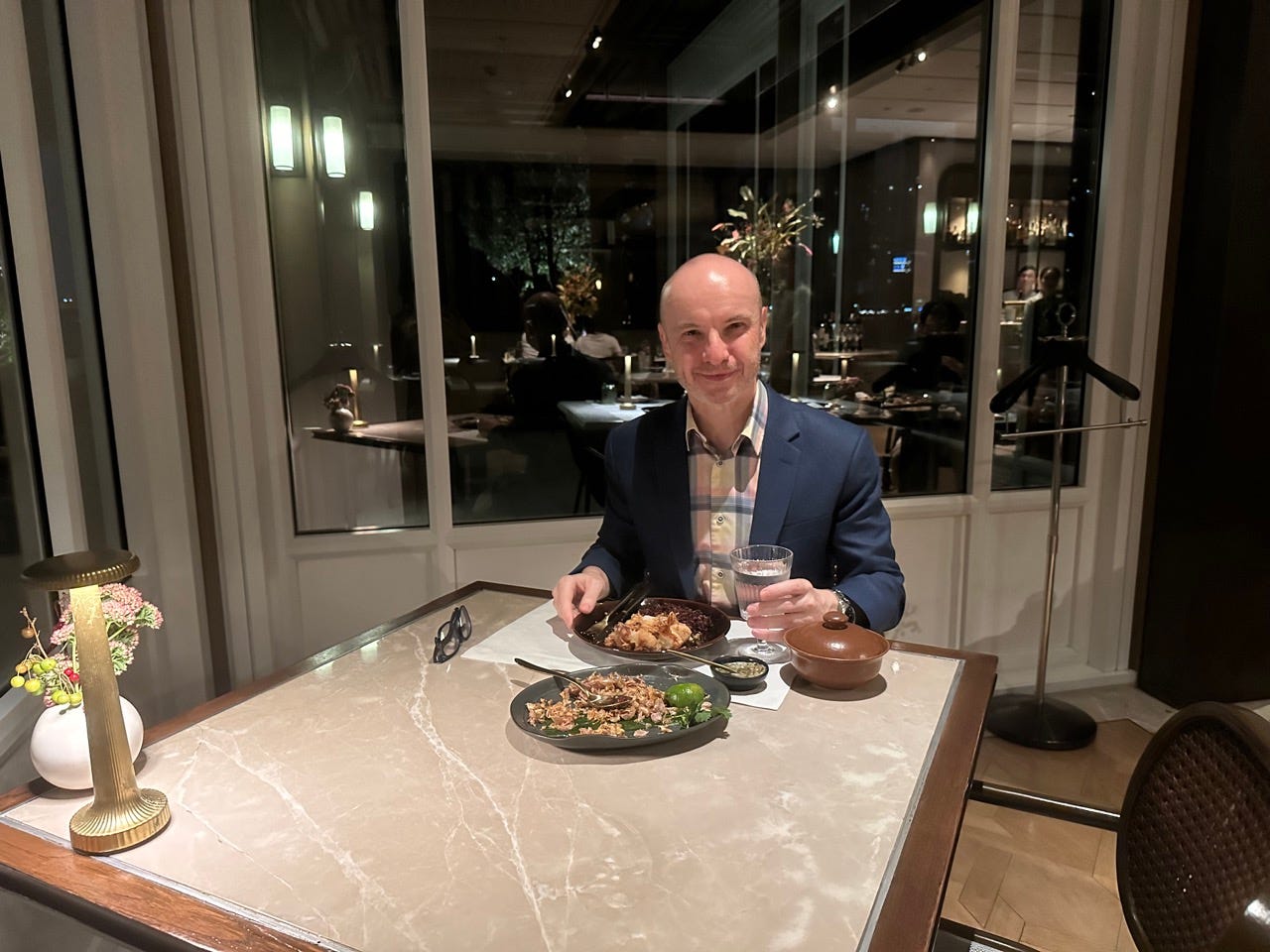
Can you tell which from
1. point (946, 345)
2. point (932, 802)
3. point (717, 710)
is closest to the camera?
point (932, 802)

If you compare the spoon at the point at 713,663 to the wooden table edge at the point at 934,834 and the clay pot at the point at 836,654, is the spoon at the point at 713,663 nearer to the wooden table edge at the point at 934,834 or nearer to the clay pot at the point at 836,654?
the clay pot at the point at 836,654

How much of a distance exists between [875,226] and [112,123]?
8.57 ft

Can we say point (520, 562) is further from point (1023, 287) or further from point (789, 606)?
point (1023, 287)

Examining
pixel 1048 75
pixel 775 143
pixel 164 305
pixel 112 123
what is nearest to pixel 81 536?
pixel 164 305

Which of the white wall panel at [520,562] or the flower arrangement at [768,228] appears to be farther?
the flower arrangement at [768,228]

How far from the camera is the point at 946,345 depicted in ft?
10.6

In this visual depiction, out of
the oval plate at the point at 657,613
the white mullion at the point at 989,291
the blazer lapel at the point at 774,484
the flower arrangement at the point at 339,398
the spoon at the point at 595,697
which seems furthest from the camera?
the white mullion at the point at 989,291

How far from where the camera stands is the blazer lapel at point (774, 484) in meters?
1.75

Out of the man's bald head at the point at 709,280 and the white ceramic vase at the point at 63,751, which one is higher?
the man's bald head at the point at 709,280

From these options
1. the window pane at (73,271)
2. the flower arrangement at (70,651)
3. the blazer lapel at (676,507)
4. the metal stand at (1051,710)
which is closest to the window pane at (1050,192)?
the metal stand at (1051,710)

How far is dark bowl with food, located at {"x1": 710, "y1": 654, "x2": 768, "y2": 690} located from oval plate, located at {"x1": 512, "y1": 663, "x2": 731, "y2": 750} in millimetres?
43

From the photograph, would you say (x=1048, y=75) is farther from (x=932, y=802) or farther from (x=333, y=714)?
(x=333, y=714)

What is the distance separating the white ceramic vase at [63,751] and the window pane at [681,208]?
182cm

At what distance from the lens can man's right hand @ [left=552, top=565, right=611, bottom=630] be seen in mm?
1550
